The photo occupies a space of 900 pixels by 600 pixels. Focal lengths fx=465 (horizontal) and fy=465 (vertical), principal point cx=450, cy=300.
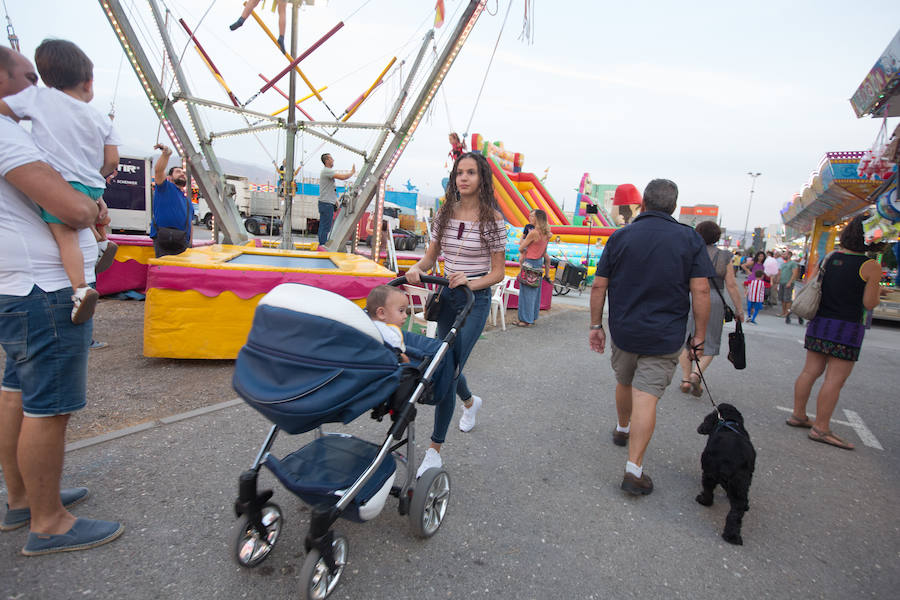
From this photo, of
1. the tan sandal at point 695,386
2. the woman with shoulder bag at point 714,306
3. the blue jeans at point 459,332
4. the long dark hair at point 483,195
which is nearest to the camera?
the blue jeans at point 459,332

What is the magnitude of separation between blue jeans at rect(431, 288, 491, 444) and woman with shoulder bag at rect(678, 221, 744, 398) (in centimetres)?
236

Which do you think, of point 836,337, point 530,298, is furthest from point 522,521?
point 530,298

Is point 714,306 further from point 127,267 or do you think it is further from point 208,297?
point 127,267

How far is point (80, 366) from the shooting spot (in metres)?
1.93

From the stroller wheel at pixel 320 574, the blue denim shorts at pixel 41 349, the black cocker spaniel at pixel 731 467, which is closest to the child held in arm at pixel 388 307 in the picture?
the stroller wheel at pixel 320 574

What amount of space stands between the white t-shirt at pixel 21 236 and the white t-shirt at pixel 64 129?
0.22ft

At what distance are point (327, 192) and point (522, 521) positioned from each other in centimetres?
723

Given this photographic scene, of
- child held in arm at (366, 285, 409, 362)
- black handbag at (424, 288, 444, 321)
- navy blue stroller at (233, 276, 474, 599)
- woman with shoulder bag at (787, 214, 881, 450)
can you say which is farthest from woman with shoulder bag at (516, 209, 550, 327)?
navy blue stroller at (233, 276, 474, 599)

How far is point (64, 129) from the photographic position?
1.80 metres

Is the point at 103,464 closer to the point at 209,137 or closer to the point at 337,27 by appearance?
the point at 209,137

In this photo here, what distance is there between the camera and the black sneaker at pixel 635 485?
9.00 ft

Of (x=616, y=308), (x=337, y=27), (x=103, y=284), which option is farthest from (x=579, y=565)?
(x=103, y=284)

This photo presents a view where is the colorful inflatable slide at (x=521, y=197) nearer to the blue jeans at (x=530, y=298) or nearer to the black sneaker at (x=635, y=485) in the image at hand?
the blue jeans at (x=530, y=298)

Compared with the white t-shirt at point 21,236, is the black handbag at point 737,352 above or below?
below
